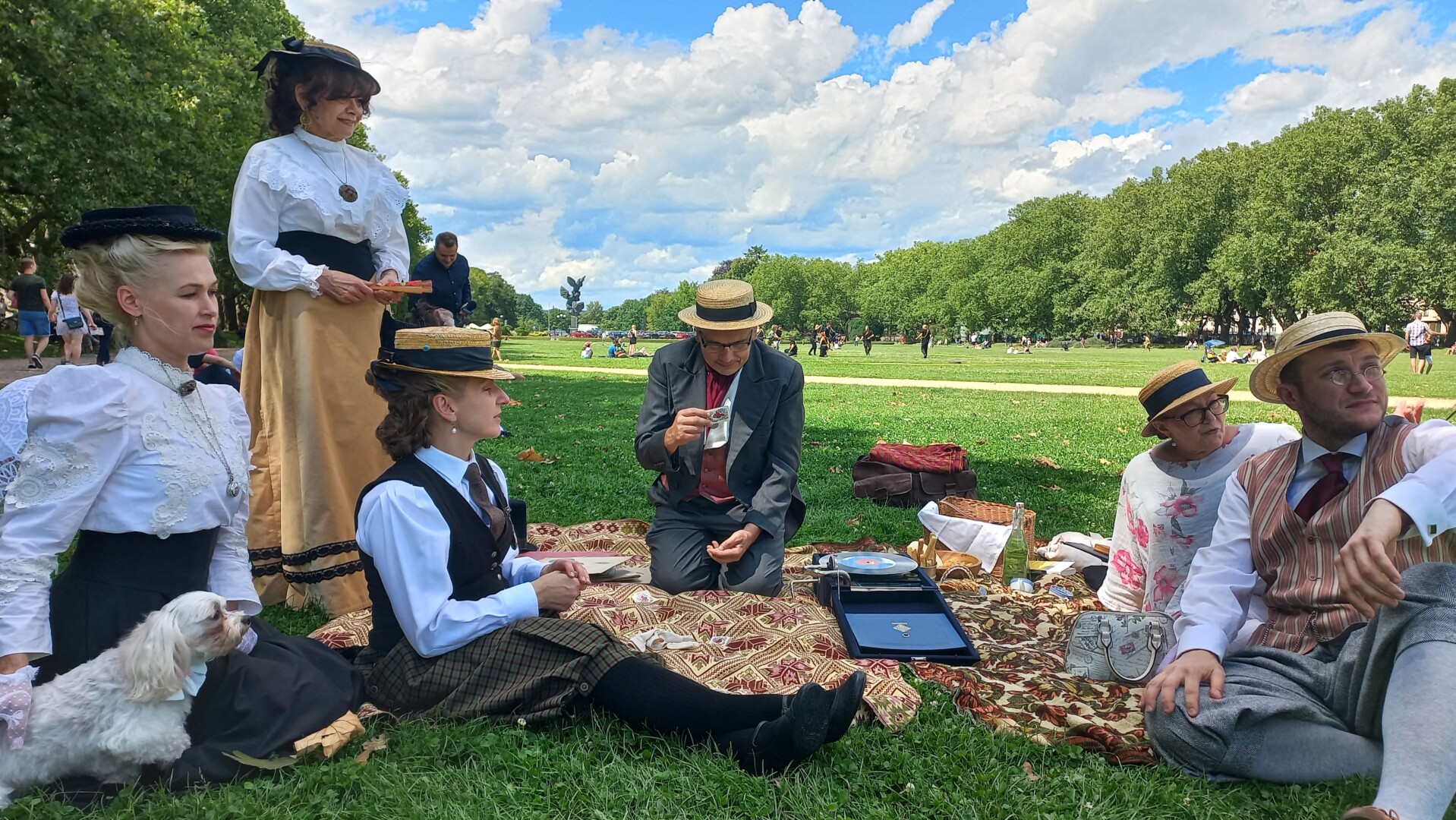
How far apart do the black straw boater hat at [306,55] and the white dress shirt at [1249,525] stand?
4.50 metres

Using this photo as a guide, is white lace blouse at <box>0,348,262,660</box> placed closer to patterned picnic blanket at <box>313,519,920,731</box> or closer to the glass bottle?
patterned picnic blanket at <box>313,519,920,731</box>

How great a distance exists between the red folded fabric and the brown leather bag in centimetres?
5

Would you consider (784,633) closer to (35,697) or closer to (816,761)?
(816,761)

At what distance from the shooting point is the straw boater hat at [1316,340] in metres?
2.99

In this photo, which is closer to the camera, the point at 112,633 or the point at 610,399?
the point at 112,633

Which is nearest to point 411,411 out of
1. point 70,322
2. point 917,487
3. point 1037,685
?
A: point 1037,685

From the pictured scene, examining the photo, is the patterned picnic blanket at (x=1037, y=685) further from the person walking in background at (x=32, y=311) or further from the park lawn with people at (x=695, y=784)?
the person walking in background at (x=32, y=311)

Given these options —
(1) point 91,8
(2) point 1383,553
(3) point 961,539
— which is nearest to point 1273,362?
(2) point 1383,553

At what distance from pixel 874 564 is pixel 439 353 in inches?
108

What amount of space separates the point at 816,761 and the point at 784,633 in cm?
128

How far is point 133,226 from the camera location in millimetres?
2727

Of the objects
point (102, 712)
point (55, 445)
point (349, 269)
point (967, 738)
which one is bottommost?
point (967, 738)

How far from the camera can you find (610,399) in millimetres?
16656

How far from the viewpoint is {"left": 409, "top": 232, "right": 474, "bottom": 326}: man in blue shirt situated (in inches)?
492
